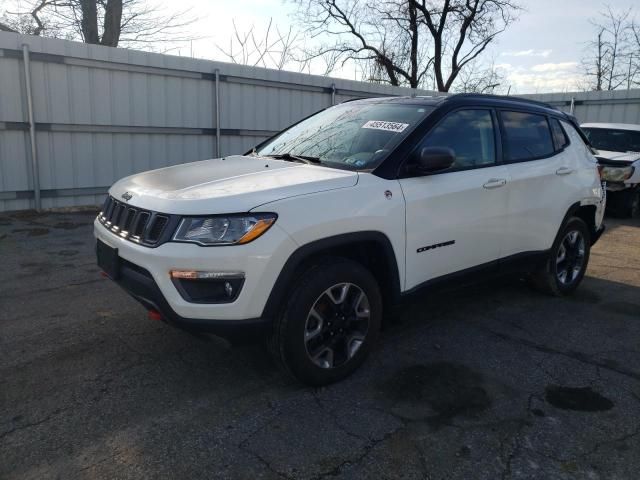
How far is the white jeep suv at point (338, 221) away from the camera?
279cm

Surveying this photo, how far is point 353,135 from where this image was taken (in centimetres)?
388

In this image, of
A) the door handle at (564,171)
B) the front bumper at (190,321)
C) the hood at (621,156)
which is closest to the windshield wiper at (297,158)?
the front bumper at (190,321)

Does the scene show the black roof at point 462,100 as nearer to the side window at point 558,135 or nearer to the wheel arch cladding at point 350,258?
the side window at point 558,135

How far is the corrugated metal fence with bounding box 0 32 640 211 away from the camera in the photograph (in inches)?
321

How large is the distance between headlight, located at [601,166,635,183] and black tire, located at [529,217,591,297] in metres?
5.39

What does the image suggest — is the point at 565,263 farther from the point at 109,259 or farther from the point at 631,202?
the point at 631,202

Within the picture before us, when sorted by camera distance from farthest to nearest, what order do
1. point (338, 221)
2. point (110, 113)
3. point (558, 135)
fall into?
point (110, 113) → point (558, 135) → point (338, 221)

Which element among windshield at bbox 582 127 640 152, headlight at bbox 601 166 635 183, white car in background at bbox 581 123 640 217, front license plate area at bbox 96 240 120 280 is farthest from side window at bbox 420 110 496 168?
windshield at bbox 582 127 640 152

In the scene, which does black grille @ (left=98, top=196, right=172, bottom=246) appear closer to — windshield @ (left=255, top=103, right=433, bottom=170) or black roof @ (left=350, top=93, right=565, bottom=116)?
windshield @ (left=255, top=103, right=433, bottom=170)

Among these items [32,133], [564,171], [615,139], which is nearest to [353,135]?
[564,171]

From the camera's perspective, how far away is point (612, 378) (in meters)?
3.48

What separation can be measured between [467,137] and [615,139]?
855 centimetres

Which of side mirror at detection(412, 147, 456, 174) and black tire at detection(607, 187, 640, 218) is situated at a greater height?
side mirror at detection(412, 147, 456, 174)

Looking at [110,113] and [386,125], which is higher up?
[110,113]
